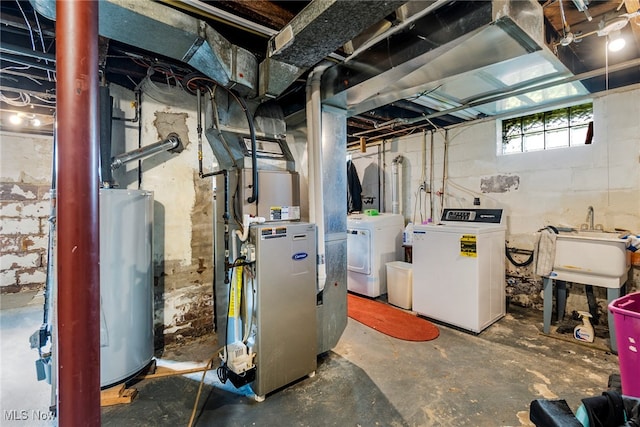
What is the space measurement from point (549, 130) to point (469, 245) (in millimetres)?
1867

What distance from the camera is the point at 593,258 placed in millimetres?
2543

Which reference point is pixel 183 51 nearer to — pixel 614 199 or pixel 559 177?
pixel 559 177

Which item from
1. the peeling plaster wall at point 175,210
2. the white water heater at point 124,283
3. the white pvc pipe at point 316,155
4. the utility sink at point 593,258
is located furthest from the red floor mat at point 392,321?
the white water heater at point 124,283

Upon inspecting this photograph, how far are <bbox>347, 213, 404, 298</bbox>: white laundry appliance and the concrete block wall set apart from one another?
16.1 ft

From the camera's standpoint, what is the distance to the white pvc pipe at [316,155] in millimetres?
2230

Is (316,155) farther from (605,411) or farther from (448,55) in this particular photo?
(605,411)

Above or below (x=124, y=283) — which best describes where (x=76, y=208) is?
above

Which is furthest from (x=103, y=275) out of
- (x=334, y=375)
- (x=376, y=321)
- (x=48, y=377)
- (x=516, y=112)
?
(x=516, y=112)

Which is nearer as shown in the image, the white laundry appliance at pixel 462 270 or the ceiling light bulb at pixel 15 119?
the white laundry appliance at pixel 462 270

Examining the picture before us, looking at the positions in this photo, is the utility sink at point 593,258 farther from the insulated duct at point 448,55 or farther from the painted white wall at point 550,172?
the insulated duct at point 448,55

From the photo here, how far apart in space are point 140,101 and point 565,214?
457cm

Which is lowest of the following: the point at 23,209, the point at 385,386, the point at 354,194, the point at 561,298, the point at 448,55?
the point at 385,386

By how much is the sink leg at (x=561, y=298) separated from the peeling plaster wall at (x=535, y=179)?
0.14 meters

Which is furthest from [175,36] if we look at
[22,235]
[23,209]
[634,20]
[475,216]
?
[22,235]
